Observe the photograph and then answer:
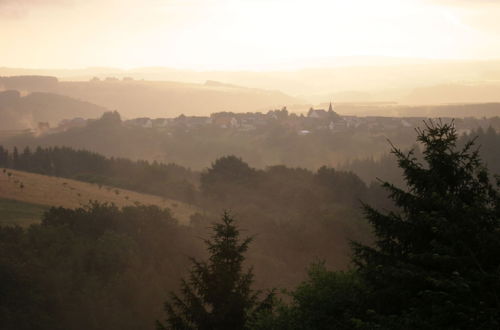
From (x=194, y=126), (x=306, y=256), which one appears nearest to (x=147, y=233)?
(x=306, y=256)

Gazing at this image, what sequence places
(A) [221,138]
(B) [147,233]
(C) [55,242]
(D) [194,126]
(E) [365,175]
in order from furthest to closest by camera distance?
(D) [194,126] < (A) [221,138] < (E) [365,175] < (B) [147,233] < (C) [55,242]

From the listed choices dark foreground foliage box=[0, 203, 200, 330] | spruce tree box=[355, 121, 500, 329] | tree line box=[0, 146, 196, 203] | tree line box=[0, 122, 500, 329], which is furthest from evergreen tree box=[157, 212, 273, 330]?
tree line box=[0, 146, 196, 203]

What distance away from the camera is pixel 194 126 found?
196625mm

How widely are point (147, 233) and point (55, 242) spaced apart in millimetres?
8362

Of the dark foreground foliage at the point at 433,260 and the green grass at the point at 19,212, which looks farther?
the green grass at the point at 19,212

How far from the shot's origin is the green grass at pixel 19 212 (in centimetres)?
Result: 4500

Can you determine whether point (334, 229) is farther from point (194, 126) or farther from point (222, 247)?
point (194, 126)

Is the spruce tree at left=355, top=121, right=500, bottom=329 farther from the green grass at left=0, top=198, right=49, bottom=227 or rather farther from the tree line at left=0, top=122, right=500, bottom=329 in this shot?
the green grass at left=0, top=198, right=49, bottom=227

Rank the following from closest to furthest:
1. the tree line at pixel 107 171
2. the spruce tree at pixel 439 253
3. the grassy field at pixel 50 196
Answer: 1. the spruce tree at pixel 439 253
2. the grassy field at pixel 50 196
3. the tree line at pixel 107 171

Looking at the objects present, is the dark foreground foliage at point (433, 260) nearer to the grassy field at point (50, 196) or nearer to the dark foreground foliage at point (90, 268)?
the dark foreground foliage at point (90, 268)

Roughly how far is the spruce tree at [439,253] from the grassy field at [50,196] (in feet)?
123

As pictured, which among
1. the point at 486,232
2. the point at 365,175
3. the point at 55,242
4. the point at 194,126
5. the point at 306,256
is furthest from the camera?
the point at 194,126

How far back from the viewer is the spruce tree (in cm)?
951

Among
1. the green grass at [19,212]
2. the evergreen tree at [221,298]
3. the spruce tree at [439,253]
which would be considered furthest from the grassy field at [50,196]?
the spruce tree at [439,253]
